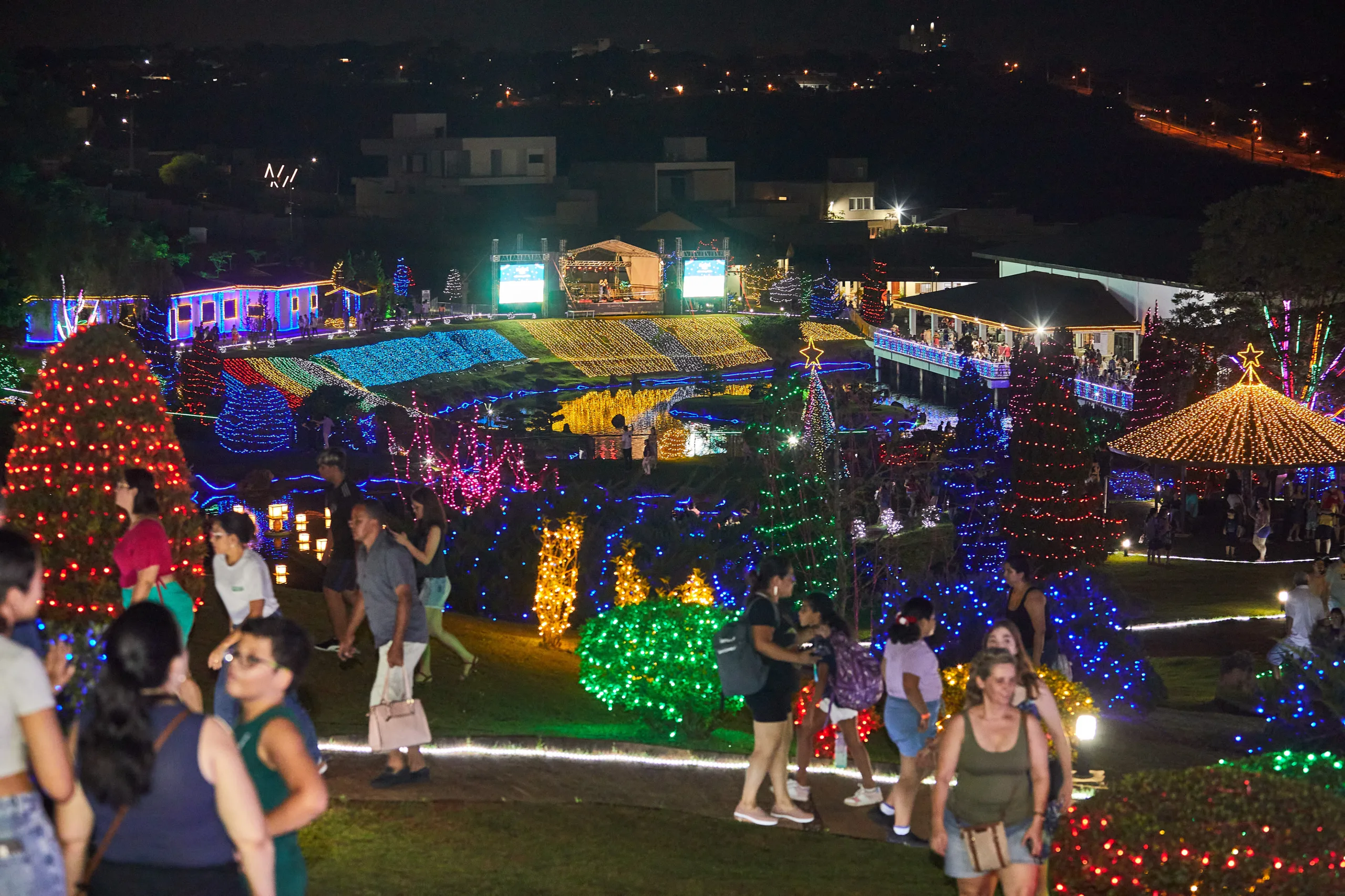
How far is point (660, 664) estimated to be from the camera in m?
10.0

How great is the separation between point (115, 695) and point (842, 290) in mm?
64969

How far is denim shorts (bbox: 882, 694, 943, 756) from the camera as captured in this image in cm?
793

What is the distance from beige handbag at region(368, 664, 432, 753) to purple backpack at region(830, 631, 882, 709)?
2112mm

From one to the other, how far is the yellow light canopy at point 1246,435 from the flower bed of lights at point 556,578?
13477 millimetres

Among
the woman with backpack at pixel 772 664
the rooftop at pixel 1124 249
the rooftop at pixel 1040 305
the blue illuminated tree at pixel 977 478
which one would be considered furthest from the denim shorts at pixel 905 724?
the rooftop at pixel 1040 305

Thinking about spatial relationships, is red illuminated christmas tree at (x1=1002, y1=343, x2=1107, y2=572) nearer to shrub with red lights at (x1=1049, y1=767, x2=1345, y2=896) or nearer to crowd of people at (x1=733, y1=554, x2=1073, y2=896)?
crowd of people at (x1=733, y1=554, x2=1073, y2=896)

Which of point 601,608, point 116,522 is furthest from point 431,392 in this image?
point 116,522

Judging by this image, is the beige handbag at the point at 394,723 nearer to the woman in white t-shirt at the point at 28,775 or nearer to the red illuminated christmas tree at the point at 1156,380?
the woman in white t-shirt at the point at 28,775

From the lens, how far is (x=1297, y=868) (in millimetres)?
6727

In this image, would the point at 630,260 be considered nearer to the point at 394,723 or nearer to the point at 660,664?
the point at 660,664

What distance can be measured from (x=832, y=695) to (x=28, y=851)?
4680 millimetres

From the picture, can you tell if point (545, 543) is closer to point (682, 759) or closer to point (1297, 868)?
point (682, 759)

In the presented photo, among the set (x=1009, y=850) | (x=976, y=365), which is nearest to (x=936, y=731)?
(x=1009, y=850)

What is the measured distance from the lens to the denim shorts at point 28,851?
438 cm
